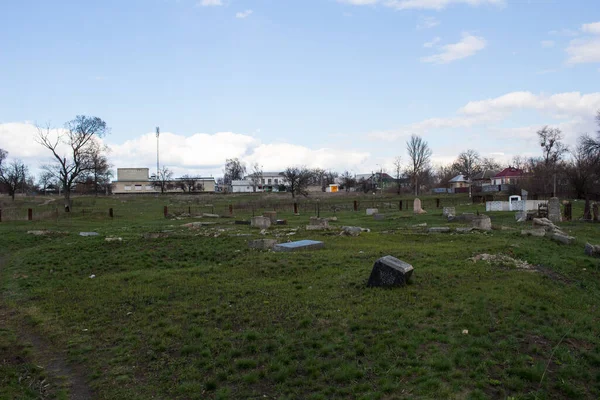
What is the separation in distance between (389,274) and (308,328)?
2.61 metres

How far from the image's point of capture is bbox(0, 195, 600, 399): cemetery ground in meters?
5.75

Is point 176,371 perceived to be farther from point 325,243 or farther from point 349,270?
point 325,243

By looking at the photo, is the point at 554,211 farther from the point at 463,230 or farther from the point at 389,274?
the point at 389,274

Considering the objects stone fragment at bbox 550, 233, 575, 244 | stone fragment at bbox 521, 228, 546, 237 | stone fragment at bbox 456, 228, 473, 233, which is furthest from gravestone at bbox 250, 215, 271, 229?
stone fragment at bbox 550, 233, 575, 244

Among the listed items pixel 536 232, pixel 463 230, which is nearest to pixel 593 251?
pixel 536 232

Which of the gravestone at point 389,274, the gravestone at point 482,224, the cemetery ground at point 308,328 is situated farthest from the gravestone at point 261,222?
the gravestone at point 389,274

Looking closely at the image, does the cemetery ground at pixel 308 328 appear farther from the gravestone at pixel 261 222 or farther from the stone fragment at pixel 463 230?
the gravestone at pixel 261 222

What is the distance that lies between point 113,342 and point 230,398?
3.01 meters

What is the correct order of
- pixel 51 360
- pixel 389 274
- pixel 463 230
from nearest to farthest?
1. pixel 51 360
2. pixel 389 274
3. pixel 463 230

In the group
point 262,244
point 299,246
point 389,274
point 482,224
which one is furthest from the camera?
point 482,224

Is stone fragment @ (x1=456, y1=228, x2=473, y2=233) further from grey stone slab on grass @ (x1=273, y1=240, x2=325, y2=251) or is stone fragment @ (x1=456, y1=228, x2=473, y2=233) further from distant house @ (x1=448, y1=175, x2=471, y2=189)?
distant house @ (x1=448, y1=175, x2=471, y2=189)

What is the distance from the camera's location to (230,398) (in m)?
5.55

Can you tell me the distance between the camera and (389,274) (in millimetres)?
9305

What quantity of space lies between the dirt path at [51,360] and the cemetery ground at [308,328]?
28 mm
